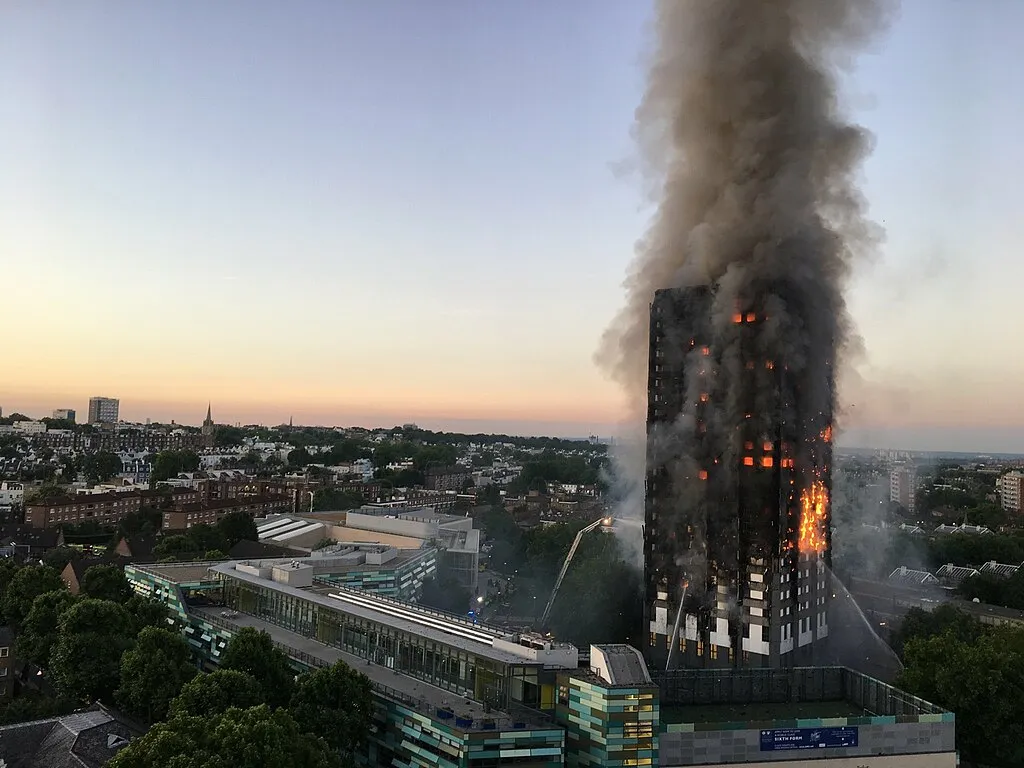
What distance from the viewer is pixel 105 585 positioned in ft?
163

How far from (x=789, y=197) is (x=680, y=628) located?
27608 millimetres

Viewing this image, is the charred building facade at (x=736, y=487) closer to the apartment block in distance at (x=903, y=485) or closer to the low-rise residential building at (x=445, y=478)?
the apartment block in distance at (x=903, y=485)

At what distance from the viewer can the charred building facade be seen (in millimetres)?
45625

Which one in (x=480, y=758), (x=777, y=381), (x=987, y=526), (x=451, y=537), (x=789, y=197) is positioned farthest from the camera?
(x=987, y=526)

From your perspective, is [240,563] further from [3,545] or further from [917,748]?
[3,545]

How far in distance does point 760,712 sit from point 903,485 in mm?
136643

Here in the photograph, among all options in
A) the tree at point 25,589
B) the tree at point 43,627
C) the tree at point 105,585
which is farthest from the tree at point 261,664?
the tree at point 105,585

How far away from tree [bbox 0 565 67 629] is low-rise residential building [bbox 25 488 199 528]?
4657 cm

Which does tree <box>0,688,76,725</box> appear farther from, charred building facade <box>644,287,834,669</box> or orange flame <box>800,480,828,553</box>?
orange flame <box>800,480,828,553</box>

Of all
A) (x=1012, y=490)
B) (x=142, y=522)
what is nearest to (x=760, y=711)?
(x=142, y=522)

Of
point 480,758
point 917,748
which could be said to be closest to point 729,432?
point 917,748

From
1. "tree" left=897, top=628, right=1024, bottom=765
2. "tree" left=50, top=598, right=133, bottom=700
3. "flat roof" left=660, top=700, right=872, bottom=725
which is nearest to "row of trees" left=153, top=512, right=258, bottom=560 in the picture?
"tree" left=50, top=598, right=133, bottom=700

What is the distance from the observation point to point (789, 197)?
4928 cm

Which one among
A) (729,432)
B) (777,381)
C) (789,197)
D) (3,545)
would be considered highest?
(789,197)
